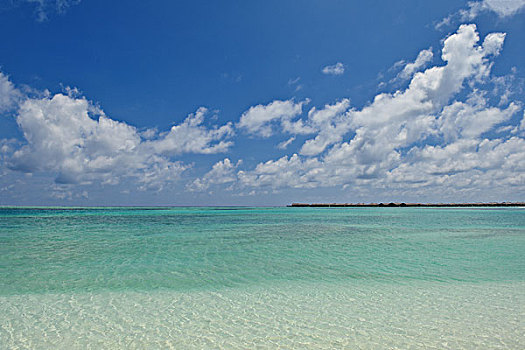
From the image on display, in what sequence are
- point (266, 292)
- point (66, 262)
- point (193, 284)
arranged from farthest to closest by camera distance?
1. point (66, 262)
2. point (193, 284)
3. point (266, 292)

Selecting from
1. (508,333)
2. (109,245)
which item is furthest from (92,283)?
(508,333)

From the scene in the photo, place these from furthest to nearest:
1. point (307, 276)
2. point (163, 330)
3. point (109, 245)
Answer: point (109, 245), point (307, 276), point (163, 330)

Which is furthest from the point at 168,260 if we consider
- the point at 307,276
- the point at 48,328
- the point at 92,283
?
the point at 48,328

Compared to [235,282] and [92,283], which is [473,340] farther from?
[92,283]

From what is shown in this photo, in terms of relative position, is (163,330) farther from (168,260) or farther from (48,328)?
(168,260)

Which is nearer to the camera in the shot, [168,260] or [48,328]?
[48,328]

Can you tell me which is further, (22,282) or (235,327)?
(22,282)

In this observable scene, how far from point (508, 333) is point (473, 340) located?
0.73m

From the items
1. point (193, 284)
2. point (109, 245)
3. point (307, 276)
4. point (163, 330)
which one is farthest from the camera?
point (109, 245)

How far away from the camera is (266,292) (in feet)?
25.0

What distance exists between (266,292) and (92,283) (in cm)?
480

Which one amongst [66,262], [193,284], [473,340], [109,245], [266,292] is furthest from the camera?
[109,245]

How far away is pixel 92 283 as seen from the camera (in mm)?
8492

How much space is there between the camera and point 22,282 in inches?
336
